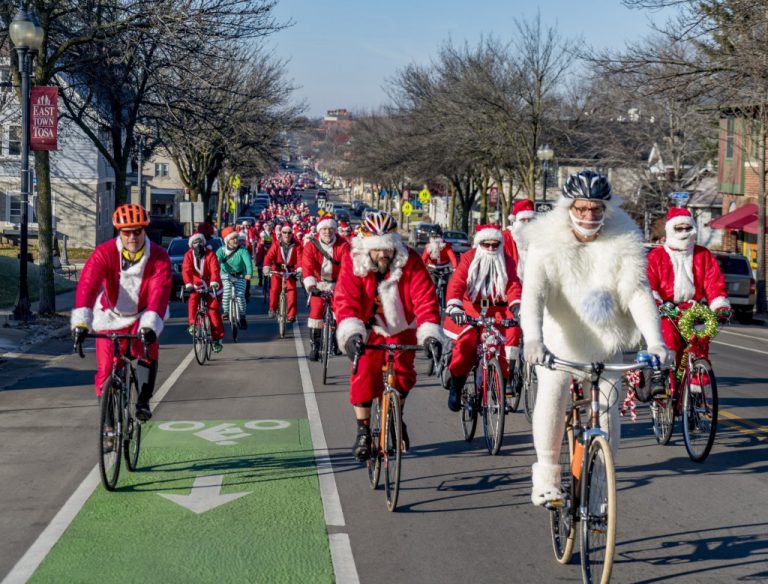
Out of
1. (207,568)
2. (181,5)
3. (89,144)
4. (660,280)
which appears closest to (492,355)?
(660,280)

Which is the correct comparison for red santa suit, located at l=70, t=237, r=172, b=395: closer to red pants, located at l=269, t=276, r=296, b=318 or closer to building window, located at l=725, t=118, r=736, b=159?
red pants, located at l=269, t=276, r=296, b=318

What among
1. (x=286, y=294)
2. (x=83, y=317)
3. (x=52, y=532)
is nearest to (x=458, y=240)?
(x=286, y=294)

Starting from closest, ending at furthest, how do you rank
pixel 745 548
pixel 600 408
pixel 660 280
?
pixel 600 408, pixel 745 548, pixel 660 280

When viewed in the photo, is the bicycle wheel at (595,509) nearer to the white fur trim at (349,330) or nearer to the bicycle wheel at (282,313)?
the white fur trim at (349,330)

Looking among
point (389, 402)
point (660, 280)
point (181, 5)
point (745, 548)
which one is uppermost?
point (181, 5)

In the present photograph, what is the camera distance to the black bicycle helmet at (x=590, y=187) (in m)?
6.09

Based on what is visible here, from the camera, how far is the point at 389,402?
7.49 m

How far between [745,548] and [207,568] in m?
3.22

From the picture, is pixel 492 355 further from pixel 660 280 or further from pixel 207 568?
pixel 207 568

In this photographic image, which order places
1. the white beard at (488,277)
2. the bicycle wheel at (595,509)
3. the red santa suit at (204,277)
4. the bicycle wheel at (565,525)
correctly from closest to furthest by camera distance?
the bicycle wheel at (595,509), the bicycle wheel at (565,525), the white beard at (488,277), the red santa suit at (204,277)

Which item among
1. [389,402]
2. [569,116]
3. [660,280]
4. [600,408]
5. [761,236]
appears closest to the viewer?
[600,408]

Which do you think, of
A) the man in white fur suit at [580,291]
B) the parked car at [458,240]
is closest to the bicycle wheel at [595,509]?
the man in white fur suit at [580,291]

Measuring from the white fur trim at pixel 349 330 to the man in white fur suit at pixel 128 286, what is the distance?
4.87 ft

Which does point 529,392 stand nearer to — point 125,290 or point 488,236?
point 488,236
